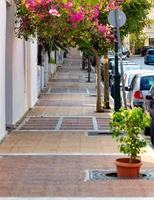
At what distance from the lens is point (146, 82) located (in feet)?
71.4

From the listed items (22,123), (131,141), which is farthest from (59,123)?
(131,141)

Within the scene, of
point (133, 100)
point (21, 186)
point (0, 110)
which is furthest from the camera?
point (133, 100)

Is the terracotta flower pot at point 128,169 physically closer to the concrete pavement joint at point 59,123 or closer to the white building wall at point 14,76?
the concrete pavement joint at point 59,123

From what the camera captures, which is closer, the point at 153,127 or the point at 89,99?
the point at 153,127

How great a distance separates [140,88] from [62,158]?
842 cm

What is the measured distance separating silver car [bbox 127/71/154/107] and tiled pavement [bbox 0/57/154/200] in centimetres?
120

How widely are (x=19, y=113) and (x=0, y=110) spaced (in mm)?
5331

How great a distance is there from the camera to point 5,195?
30.7 ft

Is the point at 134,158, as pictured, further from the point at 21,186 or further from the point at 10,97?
the point at 10,97

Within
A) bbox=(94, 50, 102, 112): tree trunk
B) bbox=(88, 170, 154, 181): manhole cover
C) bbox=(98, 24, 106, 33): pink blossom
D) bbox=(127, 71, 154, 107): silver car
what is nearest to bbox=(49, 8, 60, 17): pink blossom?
bbox=(98, 24, 106, 33): pink blossom

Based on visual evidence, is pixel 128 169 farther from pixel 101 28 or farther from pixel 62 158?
pixel 101 28

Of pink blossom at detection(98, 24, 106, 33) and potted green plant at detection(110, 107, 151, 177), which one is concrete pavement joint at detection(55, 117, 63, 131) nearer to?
pink blossom at detection(98, 24, 106, 33)

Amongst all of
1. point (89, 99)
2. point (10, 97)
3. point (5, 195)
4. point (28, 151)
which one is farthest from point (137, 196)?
point (89, 99)

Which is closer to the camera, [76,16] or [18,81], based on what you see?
[76,16]
